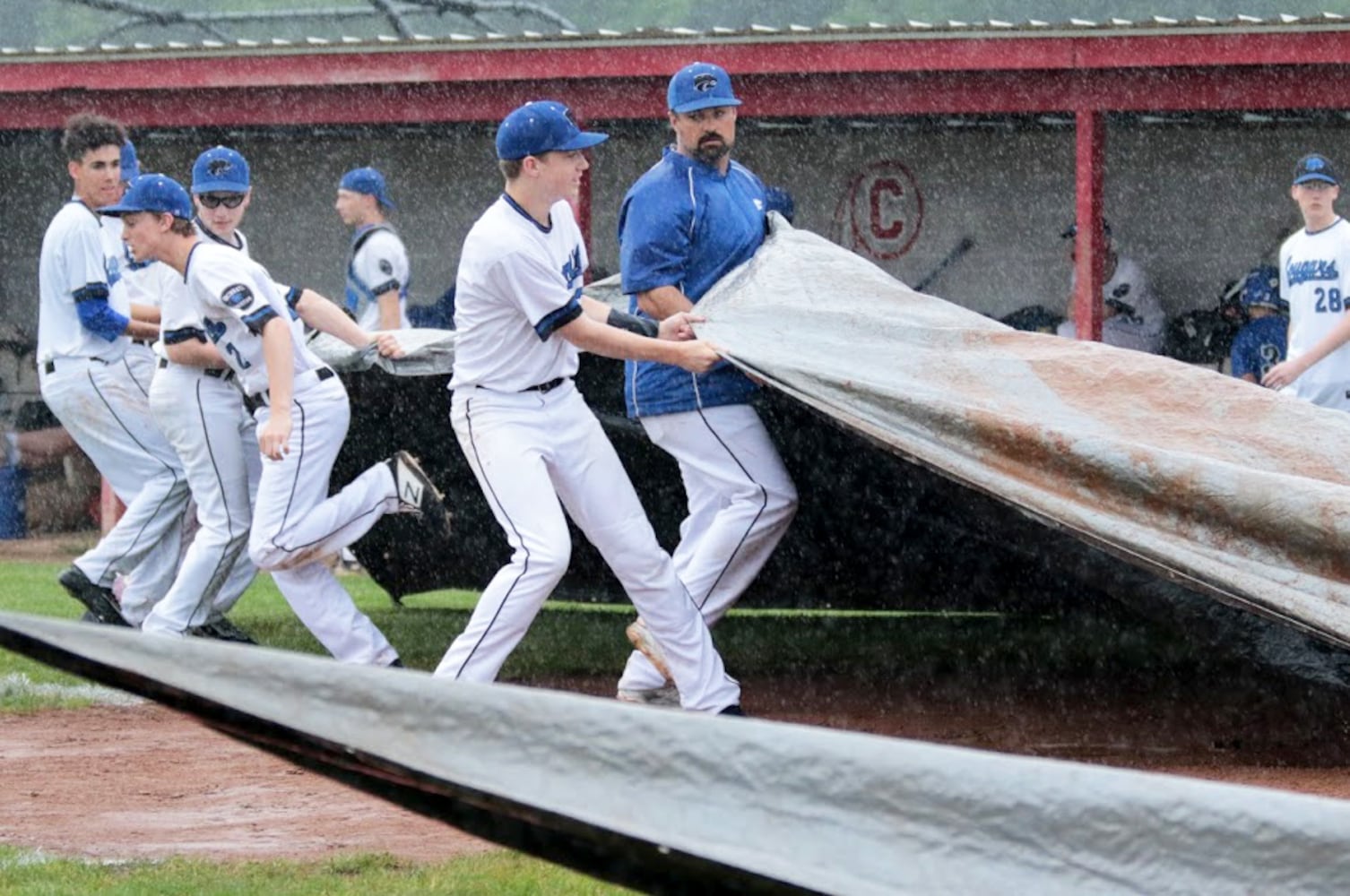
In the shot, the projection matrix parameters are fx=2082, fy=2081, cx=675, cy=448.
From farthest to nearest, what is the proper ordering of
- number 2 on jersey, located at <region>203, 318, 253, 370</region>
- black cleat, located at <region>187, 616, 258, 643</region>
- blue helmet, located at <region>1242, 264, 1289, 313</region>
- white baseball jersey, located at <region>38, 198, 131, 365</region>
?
blue helmet, located at <region>1242, 264, 1289, 313</region>
white baseball jersey, located at <region>38, 198, 131, 365</region>
black cleat, located at <region>187, 616, 258, 643</region>
number 2 on jersey, located at <region>203, 318, 253, 370</region>

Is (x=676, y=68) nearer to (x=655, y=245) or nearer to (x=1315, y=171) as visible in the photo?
(x=1315, y=171)

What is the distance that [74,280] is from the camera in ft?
28.8

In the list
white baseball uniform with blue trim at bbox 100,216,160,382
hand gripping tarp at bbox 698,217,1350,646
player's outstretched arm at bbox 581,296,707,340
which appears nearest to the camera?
hand gripping tarp at bbox 698,217,1350,646

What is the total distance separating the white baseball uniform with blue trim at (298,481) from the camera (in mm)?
7117

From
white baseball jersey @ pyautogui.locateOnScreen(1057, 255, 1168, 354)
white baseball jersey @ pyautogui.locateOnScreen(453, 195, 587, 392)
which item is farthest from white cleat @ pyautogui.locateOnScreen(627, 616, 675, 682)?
white baseball jersey @ pyautogui.locateOnScreen(1057, 255, 1168, 354)

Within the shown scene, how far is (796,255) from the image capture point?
696 centimetres

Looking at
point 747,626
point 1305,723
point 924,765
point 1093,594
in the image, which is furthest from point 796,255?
point 924,765

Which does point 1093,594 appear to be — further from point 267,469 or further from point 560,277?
point 267,469

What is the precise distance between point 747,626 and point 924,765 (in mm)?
8354

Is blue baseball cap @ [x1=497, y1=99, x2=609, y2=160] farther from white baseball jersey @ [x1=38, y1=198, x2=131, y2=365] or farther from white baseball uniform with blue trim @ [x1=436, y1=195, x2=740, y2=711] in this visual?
white baseball jersey @ [x1=38, y1=198, x2=131, y2=365]

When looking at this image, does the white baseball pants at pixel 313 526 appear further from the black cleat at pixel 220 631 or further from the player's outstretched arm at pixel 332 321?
the black cleat at pixel 220 631

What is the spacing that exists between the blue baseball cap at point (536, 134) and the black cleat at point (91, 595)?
341 cm

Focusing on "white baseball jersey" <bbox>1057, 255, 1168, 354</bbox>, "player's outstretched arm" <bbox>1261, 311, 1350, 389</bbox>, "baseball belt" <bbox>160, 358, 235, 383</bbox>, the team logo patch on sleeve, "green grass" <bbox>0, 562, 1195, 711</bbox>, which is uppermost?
the team logo patch on sleeve

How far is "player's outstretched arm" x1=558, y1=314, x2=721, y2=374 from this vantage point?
6.00m
